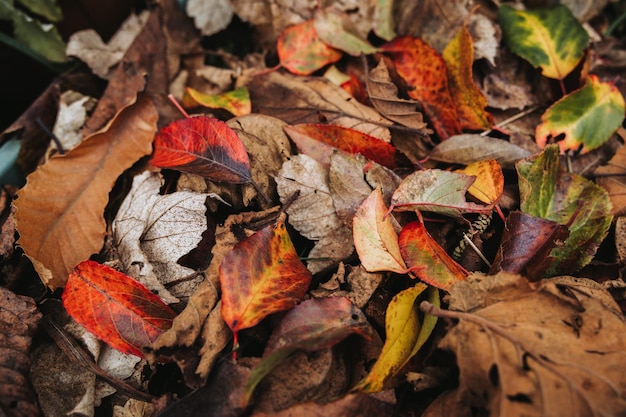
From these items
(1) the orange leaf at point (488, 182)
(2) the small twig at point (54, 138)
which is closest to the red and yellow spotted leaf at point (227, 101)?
(2) the small twig at point (54, 138)

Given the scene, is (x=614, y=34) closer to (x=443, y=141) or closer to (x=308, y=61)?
(x=443, y=141)

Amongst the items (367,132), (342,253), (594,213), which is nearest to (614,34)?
(594,213)

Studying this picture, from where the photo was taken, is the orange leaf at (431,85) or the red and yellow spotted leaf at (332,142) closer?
the red and yellow spotted leaf at (332,142)

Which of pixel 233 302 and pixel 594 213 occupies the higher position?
pixel 233 302

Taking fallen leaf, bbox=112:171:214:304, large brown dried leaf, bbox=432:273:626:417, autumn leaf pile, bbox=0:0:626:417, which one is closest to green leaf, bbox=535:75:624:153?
autumn leaf pile, bbox=0:0:626:417

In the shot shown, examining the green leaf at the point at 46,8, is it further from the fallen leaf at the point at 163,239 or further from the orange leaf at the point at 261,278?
the orange leaf at the point at 261,278

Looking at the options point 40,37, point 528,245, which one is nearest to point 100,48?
point 40,37
